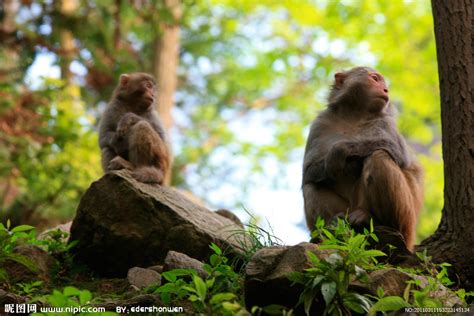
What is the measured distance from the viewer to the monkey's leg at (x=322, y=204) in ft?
23.5

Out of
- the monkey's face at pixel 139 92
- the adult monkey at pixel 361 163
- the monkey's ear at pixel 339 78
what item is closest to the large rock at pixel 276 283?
the adult monkey at pixel 361 163

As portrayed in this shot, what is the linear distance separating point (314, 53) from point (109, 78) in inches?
307

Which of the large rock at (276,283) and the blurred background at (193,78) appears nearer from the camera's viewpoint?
the large rock at (276,283)

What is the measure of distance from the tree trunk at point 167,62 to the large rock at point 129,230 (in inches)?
309

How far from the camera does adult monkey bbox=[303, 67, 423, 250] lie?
6.64m

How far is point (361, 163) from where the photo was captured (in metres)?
6.96

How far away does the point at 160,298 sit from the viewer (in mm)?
5211

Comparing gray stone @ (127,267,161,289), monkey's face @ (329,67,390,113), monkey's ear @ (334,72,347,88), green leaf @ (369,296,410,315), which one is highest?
monkey's ear @ (334,72,347,88)

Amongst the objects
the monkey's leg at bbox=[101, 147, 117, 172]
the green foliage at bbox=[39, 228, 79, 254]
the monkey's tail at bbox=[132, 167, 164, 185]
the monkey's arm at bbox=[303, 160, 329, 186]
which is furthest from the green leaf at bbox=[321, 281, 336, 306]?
the monkey's leg at bbox=[101, 147, 117, 172]

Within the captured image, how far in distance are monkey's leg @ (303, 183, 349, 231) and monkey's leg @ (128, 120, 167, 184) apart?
1.82 metres

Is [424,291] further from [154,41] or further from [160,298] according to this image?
[154,41]

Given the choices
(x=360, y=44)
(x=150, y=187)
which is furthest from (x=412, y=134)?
(x=150, y=187)

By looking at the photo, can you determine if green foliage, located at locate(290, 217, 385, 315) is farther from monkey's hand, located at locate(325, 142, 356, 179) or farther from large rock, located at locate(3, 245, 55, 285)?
large rock, located at locate(3, 245, 55, 285)

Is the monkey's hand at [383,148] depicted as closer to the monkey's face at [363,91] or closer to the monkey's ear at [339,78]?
the monkey's face at [363,91]
